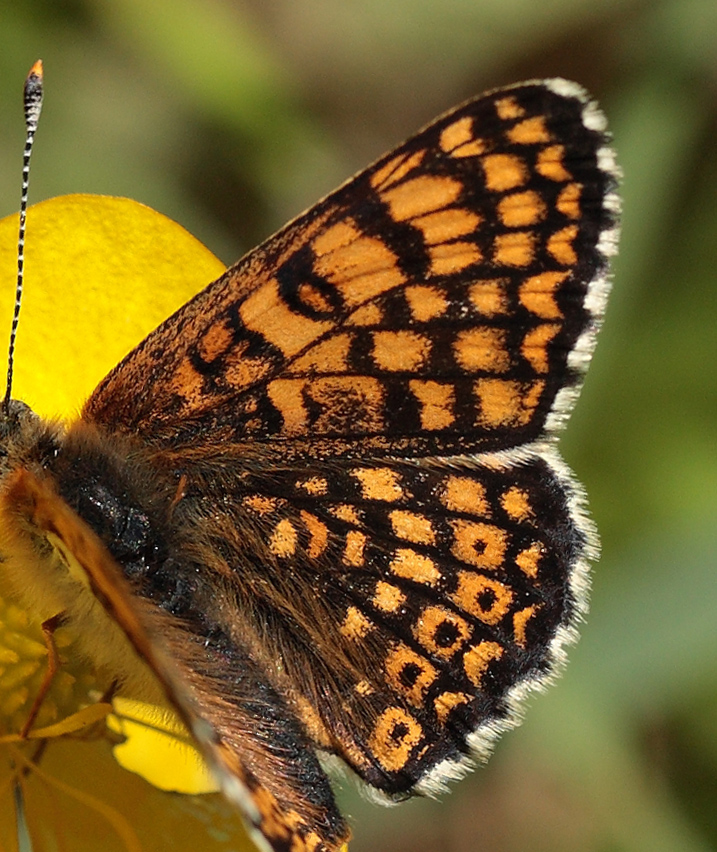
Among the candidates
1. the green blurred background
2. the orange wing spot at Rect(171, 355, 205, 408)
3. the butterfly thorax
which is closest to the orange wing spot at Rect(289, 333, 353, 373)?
the orange wing spot at Rect(171, 355, 205, 408)

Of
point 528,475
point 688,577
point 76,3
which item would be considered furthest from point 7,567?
point 76,3

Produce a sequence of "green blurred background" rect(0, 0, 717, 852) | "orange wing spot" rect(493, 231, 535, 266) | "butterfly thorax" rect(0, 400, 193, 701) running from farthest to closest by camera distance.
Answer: "green blurred background" rect(0, 0, 717, 852)
"orange wing spot" rect(493, 231, 535, 266)
"butterfly thorax" rect(0, 400, 193, 701)

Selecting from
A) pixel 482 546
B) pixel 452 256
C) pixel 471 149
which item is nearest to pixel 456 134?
pixel 471 149

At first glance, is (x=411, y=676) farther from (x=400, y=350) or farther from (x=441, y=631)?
(x=400, y=350)

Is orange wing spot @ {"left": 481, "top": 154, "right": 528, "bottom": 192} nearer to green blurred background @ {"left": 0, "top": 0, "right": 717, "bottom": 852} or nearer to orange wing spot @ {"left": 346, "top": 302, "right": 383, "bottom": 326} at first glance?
orange wing spot @ {"left": 346, "top": 302, "right": 383, "bottom": 326}

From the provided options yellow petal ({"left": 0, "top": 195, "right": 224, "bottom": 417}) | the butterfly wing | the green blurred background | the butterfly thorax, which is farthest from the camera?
the green blurred background

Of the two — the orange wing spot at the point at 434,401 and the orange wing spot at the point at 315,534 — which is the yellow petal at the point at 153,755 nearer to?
the orange wing spot at the point at 315,534

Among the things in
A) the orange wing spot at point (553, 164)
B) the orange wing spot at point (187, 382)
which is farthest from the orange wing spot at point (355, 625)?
the orange wing spot at point (553, 164)
